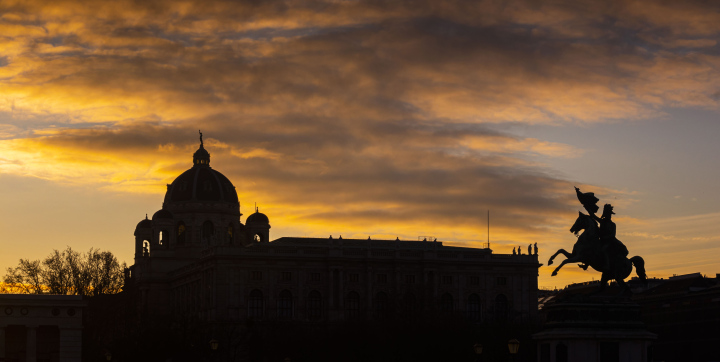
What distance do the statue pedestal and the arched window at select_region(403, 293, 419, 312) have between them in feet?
262

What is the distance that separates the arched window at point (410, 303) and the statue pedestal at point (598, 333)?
3148 inches

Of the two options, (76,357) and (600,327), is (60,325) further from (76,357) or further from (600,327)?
(600,327)

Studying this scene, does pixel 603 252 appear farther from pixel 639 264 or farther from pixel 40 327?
pixel 40 327

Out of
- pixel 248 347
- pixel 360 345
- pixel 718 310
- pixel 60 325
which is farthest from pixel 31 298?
pixel 718 310

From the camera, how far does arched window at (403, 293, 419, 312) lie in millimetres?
163500

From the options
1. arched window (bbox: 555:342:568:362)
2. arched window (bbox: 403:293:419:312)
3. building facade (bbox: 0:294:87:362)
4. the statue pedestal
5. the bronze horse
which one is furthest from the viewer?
arched window (bbox: 403:293:419:312)

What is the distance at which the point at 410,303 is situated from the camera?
16938 cm

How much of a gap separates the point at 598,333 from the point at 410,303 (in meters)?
91.1

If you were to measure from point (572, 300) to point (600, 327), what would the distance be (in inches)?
94.7

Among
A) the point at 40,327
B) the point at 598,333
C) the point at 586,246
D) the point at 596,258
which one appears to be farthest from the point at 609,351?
the point at 40,327

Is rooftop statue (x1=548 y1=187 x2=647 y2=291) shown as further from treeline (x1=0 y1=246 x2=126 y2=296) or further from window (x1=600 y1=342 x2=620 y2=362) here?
treeline (x1=0 y1=246 x2=126 y2=296)

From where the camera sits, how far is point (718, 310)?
650 ft

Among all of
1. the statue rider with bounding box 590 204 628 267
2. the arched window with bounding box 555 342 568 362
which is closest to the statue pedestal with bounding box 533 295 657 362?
the arched window with bounding box 555 342 568 362

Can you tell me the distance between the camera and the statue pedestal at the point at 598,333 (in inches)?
3100
